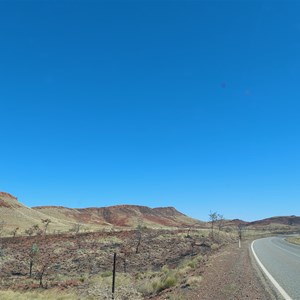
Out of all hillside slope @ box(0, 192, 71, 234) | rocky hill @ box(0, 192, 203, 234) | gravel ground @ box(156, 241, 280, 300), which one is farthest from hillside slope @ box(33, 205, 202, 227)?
gravel ground @ box(156, 241, 280, 300)

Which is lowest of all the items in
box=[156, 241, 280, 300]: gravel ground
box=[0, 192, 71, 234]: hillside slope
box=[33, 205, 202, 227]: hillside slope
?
box=[156, 241, 280, 300]: gravel ground

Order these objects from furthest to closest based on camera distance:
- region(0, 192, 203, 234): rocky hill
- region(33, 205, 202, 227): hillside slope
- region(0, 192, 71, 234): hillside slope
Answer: region(33, 205, 202, 227): hillside slope → region(0, 192, 203, 234): rocky hill → region(0, 192, 71, 234): hillside slope

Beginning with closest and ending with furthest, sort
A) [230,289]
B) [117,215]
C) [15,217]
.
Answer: [230,289] < [15,217] < [117,215]

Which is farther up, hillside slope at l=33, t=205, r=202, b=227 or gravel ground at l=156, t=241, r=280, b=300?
hillside slope at l=33, t=205, r=202, b=227

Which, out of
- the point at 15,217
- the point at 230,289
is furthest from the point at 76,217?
the point at 230,289

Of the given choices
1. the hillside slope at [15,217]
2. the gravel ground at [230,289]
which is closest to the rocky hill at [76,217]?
the hillside slope at [15,217]

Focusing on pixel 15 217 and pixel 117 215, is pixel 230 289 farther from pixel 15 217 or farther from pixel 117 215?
pixel 117 215


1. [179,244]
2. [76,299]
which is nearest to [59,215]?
[179,244]

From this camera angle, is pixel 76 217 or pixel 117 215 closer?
pixel 76 217

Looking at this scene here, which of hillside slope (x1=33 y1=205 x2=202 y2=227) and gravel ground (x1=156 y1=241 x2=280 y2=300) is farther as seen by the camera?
hillside slope (x1=33 y1=205 x2=202 y2=227)

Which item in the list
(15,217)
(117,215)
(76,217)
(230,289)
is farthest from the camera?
(117,215)

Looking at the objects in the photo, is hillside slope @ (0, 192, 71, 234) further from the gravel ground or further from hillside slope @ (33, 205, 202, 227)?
the gravel ground

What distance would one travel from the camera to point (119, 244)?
41.1 meters

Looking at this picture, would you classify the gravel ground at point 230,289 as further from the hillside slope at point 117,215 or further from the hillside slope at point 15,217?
the hillside slope at point 117,215
